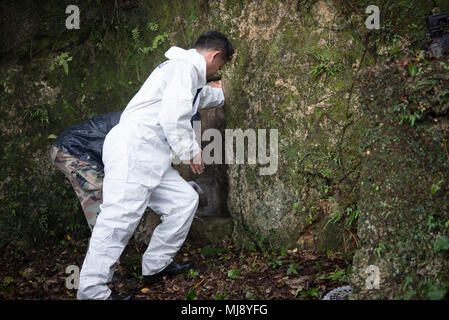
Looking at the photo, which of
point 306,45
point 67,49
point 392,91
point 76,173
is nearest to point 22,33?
point 67,49

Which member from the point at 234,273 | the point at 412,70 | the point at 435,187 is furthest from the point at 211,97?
the point at 435,187

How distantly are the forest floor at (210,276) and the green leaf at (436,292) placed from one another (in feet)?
2.53

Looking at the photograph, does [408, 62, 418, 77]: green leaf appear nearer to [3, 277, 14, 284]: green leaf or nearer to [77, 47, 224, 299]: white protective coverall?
[77, 47, 224, 299]: white protective coverall

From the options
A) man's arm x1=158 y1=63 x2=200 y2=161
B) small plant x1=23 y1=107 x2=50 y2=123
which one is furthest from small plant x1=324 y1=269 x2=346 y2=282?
small plant x1=23 y1=107 x2=50 y2=123

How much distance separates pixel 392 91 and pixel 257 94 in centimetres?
171

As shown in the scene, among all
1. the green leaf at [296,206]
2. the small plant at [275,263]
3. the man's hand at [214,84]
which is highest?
the man's hand at [214,84]

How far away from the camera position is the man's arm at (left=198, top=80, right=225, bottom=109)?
162 inches

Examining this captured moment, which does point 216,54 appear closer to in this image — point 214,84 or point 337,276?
point 214,84

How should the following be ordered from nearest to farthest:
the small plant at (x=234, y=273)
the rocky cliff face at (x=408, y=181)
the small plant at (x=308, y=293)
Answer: the rocky cliff face at (x=408, y=181), the small plant at (x=308, y=293), the small plant at (x=234, y=273)

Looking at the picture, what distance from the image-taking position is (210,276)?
379cm

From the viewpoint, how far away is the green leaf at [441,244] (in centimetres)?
254

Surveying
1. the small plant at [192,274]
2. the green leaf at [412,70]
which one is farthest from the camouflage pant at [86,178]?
the green leaf at [412,70]

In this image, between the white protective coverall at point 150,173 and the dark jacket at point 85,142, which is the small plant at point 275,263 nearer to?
the white protective coverall at point 150,173

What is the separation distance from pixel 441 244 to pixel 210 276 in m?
2.04
